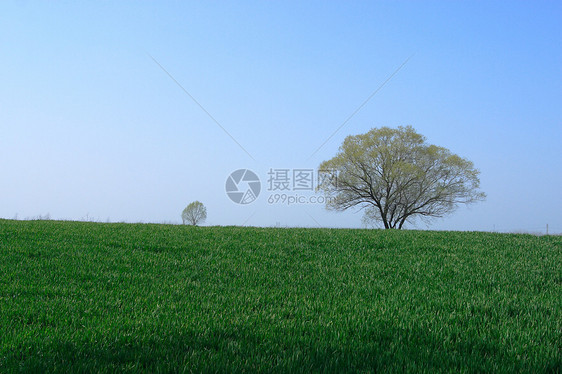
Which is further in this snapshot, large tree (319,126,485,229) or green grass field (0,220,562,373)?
large tree (319,126,485,229)

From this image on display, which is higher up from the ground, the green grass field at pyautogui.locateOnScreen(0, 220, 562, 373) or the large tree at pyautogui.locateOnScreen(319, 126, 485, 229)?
the large tree at pyautogui.locateOnScreen(319, 126, 485, 229)

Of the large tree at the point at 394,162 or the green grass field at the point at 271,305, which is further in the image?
the large tree at the point at 394,162

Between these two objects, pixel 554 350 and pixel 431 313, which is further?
pixel 431 313

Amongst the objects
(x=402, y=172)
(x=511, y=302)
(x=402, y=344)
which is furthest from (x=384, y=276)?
(x=402, y=172)

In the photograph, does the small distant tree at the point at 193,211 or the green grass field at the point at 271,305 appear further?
the small distant tree at the point at 193,211

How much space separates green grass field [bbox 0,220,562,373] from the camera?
16.6 feet

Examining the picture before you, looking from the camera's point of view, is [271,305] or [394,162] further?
[394,162]

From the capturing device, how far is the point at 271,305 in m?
7.51

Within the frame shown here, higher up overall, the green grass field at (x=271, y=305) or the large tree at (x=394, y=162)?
the large tree at (x=394, y=162)

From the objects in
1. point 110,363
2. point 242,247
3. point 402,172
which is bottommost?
point 110,363

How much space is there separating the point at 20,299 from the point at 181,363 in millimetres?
4673

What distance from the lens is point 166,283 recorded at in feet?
29.8

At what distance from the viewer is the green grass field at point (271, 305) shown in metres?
5.05

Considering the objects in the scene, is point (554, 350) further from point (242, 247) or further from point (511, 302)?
point (242, 247)
